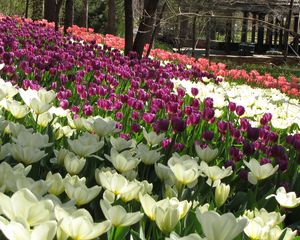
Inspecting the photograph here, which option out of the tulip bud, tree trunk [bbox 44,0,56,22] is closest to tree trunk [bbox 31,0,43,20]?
tree trunk [bbox 44,0,56,22]

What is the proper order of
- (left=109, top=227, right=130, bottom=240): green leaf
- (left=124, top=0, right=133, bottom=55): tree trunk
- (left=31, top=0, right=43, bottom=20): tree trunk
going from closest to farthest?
(left=109, top=227, right=130, bottom=240): green leaf < (left=124, top=0, right=133, bottom=55): tree trunk < (left=31, top=0, right=43, bottom=20): tree trunk

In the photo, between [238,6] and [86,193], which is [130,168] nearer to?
[86,193]

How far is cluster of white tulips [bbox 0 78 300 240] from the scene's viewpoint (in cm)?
132

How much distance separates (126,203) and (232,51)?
28746 mm

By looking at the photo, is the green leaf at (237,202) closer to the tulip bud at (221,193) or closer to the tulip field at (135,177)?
the tulip field at (135,177)

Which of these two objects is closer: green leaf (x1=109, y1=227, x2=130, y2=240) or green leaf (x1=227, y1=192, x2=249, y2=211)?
green leaf (x1=109, y1=227, x2=130, y2=240)

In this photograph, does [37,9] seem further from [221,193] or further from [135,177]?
[221,193]

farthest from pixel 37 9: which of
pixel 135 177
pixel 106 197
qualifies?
pixel 106 197

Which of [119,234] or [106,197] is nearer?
[119,234]

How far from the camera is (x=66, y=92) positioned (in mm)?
4016

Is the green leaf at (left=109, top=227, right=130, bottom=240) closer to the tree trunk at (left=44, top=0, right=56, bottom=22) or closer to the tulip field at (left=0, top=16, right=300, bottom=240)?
the tulip field at (left=0, top=16, right=300, bottom=240)

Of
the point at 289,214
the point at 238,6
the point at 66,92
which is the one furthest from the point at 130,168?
the point at 238,6

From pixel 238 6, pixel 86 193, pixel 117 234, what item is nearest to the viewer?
pixel 117 234

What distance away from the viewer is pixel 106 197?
171cm
